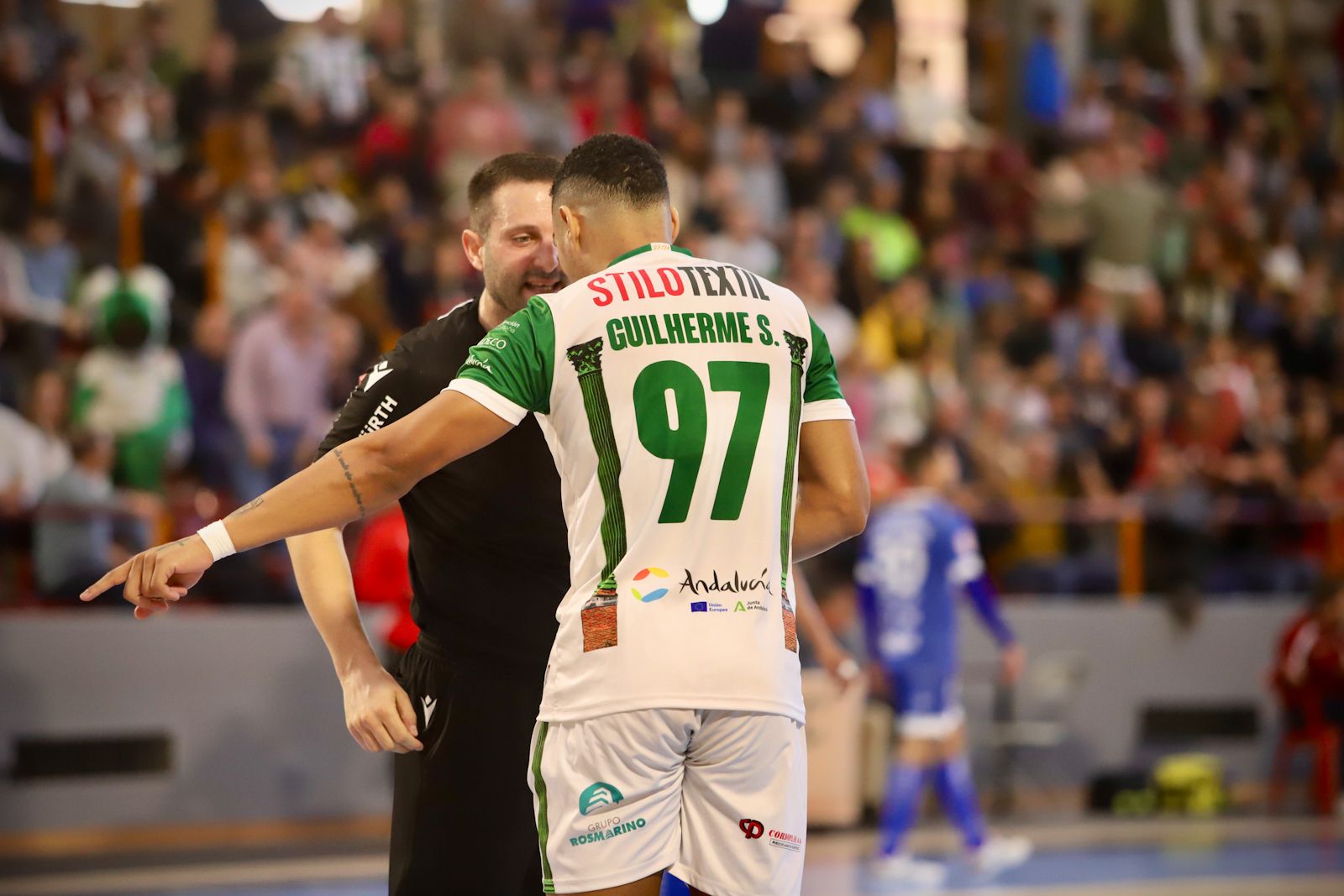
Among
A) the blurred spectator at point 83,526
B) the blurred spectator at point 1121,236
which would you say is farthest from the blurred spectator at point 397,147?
the blurred spectator at point 1121,236

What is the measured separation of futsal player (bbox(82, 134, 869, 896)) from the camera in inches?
132

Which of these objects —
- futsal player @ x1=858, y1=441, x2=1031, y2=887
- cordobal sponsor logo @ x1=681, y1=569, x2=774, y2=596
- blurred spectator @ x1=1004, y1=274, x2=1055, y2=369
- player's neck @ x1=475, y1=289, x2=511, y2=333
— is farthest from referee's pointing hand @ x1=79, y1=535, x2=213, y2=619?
blurred spectator @ x1=1004, y1=274, x2=1055, y2=369

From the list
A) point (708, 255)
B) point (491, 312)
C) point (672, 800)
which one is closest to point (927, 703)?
point (708, 255)

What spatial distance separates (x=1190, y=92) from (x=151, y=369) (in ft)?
42.6

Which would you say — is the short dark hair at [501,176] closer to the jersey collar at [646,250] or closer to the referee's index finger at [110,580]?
the jersey collar at [646,250]

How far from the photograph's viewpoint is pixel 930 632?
1019cm

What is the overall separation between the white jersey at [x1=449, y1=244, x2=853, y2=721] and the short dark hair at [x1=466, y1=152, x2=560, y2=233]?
908 millimetres

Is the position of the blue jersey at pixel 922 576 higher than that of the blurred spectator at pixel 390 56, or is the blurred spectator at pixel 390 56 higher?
the blurred spectator at pixel 390 56

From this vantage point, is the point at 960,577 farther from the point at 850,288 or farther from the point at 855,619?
the point at 850,288

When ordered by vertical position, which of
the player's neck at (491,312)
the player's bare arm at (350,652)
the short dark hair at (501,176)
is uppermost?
the short dark hair at (501,176)

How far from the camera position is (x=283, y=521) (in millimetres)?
3359

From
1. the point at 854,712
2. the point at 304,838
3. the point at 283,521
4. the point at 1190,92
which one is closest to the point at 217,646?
the point at 304,838

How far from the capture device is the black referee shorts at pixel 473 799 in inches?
166

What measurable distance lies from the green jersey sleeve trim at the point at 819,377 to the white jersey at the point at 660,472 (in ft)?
0.55
